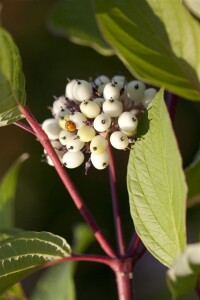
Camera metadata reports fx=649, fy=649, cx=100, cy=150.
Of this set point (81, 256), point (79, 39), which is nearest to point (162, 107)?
point (81, 256)

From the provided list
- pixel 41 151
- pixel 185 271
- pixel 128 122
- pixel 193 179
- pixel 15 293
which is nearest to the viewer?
pixel 185 271

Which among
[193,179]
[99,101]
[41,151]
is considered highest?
[99,101]

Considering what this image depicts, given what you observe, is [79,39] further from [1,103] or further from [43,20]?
[43,20]

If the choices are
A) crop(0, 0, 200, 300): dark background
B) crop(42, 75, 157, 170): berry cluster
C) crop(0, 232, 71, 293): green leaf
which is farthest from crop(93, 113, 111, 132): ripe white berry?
crop(0, 0, 200, 300): dark background

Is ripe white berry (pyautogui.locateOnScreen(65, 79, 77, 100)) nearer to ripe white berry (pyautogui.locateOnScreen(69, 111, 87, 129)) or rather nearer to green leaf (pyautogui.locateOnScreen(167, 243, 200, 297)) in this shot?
ripe white berry (pyautogui.locateOnScreen(69, 111, 87, 129))

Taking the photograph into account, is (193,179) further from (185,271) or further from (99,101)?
(185,271)

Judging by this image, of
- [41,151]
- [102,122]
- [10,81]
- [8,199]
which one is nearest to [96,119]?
[102,122]

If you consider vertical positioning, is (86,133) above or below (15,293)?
above
